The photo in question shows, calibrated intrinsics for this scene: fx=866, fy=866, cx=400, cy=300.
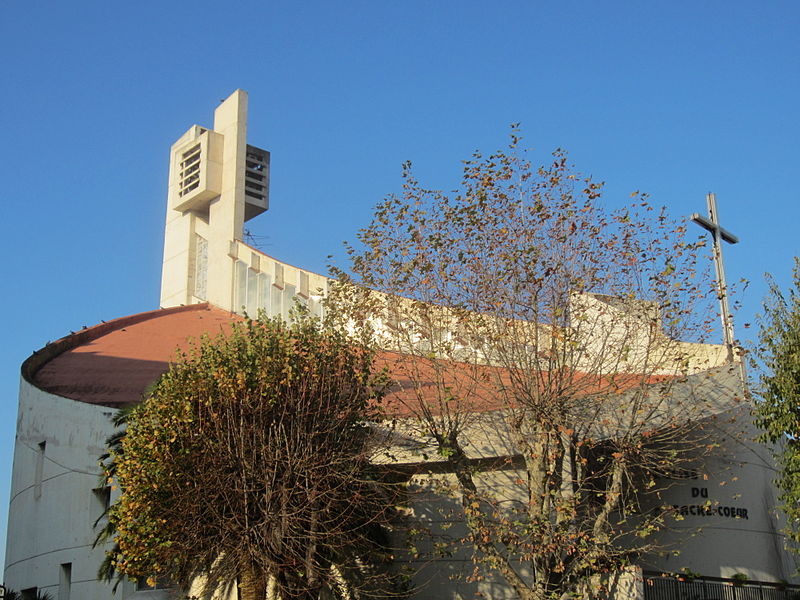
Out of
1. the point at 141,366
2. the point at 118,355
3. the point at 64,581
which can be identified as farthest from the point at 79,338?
the point at 64,581

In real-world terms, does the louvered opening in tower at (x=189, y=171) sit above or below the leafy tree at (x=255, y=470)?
above

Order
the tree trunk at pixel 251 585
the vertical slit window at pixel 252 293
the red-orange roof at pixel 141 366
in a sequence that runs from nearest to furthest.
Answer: the tree trunk at pixel 251 585 → the red-orange roof at pixel 141 366 → the vertical slit window at pixel 252 293

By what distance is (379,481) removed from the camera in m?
17.4

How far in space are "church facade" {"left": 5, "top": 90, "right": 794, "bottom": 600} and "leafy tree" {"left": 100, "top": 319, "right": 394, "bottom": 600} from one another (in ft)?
6.80

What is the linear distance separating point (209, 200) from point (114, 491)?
28414mm

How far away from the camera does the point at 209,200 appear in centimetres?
4841

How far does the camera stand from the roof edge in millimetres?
31047

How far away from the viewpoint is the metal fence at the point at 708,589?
17.5m

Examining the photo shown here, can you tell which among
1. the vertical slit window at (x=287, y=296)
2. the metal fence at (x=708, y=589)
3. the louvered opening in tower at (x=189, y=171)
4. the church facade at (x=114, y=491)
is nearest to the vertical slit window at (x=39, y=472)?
the church facade at (x=114, y=491)

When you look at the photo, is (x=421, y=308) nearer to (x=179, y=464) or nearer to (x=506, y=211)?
(x=506, y=211)

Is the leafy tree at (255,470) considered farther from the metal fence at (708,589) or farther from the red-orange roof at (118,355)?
the red-orange roof at (118,355)

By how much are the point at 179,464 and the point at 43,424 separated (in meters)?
12.5

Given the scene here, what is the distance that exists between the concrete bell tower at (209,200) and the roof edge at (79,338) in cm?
300

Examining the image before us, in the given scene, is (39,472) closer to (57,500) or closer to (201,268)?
(57,500)
